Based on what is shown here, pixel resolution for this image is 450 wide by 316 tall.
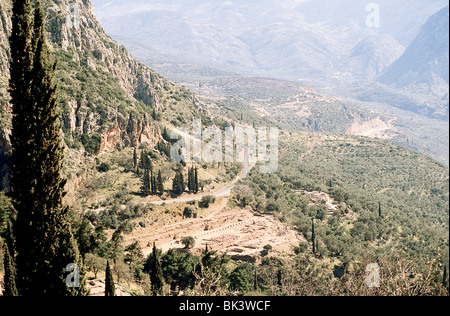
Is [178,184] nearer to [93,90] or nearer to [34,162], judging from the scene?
[93,90]

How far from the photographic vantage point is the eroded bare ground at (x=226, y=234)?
4450cm

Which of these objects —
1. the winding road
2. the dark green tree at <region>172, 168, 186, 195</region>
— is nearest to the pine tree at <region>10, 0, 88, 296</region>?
the winding road

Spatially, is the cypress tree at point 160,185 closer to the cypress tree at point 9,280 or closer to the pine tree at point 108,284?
the pine tree at point 108,284

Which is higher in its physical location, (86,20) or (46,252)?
(86,20)

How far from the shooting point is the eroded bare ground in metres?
44.5

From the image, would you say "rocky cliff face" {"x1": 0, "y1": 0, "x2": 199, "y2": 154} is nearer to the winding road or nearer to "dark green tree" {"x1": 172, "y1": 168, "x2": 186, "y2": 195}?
"dark green tree" {"x1": 172, "y1": 168, "x2": 186, "y2": 195}

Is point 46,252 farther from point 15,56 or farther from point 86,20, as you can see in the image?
point 86,20

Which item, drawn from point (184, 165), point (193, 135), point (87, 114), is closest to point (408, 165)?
point (193, 135)

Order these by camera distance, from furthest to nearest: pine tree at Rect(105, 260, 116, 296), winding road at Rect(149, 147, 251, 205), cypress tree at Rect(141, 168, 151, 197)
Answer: winding road at Rect(149, 147, 251, 205) < cypress tree at Rect(141, 168, 151, 197) < pine tree at Rect(105, 260, 116, 296)

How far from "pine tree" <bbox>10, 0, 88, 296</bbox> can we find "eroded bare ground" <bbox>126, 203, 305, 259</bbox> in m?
24.5

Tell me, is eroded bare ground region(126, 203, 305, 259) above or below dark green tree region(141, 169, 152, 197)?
below

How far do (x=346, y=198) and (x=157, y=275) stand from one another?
4814 centimetres

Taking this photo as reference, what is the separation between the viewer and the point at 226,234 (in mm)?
48250

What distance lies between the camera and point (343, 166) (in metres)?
94.5
